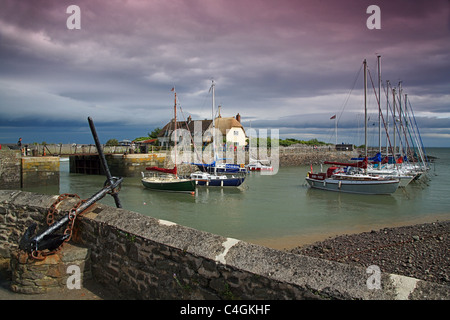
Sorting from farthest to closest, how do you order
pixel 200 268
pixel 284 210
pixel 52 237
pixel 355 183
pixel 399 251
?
pixel 355 183
pixel 284 210
pixel 399 251
pixel 52 237
pixel 200 268

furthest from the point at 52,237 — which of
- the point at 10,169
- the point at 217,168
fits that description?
the point at 217,168

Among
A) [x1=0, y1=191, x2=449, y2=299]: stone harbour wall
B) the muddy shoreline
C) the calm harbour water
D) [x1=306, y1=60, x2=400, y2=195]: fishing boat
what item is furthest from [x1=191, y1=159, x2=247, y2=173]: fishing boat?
[x1=0, y1=191, x2=449, y2=299]: stone harbour wall

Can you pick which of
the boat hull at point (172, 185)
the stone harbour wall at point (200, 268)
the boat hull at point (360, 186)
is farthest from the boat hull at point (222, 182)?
the stone harbour wall at point (200, 268)

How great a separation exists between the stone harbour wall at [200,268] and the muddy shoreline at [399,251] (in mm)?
6018

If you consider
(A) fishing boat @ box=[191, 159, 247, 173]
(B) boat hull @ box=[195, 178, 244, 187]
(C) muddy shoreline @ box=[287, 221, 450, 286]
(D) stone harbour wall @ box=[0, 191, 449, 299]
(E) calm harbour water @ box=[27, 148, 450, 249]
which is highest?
(D) stone harbour wall @ box=[0, 191, 449, 299]

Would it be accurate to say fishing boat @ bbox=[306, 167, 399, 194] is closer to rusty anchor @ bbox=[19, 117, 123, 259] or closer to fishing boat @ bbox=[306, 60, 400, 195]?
fishing boat @ bbox=[306, 60, 400, 195]

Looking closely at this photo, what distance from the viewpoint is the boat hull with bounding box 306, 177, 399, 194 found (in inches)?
966

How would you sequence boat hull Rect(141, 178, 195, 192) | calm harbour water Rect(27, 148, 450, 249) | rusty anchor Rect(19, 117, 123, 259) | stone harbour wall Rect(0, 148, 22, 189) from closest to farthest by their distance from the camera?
rusty anchor Rect(19, 117, 123, 259)
calm harbour water Rect(27, 148, 450, 249)
boat hull Rect(141, 178, 195, 192)
stone harbour wall Rect(0, 148, 22, 189)

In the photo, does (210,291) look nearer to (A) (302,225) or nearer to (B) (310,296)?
(B) (310,296)

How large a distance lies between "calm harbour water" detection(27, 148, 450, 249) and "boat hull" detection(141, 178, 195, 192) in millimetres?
601

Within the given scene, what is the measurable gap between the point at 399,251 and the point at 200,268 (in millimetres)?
8506

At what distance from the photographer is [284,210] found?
64.2 feet

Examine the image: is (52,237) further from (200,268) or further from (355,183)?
(355,183)

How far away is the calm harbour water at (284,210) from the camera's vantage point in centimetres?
1442
